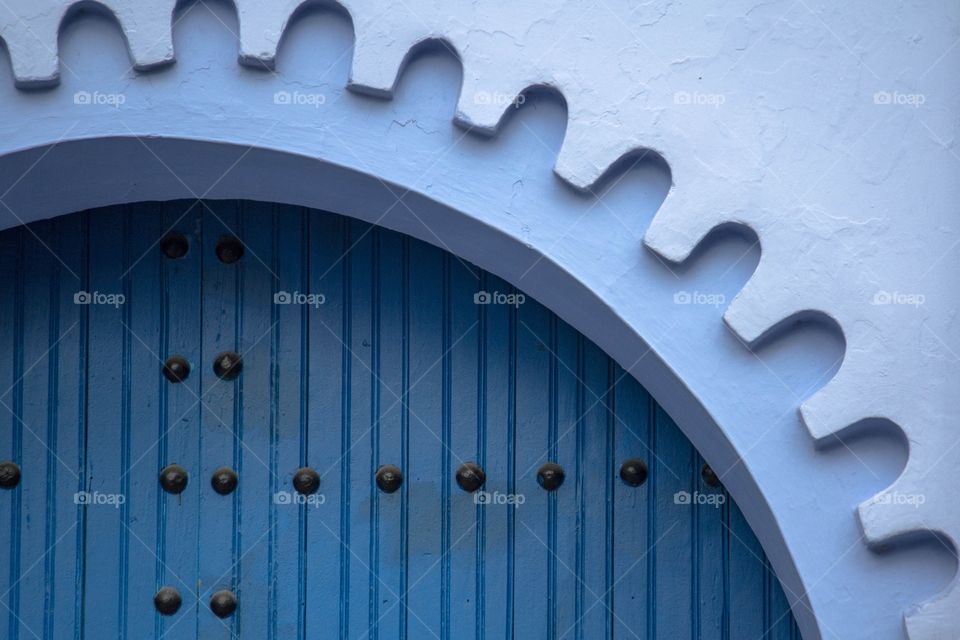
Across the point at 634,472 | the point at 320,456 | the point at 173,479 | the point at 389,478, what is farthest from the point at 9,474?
the point at 634,472

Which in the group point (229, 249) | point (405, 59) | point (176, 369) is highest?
point (405, 59)

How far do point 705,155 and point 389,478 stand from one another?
777mm

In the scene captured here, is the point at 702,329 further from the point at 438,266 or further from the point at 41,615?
the point at 41,615

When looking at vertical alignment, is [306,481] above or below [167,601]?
above

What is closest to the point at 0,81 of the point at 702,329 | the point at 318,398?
the point at 318,398

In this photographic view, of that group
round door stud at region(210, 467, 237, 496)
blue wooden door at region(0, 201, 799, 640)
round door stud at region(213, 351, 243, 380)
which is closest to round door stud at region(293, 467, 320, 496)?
blue wooden door at region(0, 201, 799, 640)

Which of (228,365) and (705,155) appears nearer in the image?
(705,155)

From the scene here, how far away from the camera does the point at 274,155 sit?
1709mm

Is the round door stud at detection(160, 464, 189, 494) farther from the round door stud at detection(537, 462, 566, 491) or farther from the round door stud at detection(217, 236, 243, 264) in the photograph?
the round door stud at detection(537, 462, 566, 491)

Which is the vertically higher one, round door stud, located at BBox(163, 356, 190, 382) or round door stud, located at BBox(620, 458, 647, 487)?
round door stud, located at BBox(163, 356, 190, 382)

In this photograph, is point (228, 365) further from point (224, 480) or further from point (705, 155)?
point (705, 155)

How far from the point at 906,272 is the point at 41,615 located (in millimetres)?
1560

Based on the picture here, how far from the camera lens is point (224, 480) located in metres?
1.92

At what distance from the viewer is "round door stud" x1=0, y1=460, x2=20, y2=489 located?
191 cm
